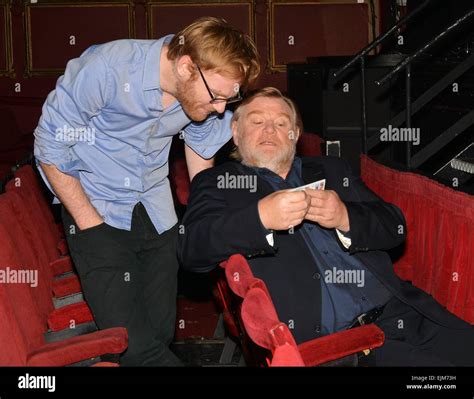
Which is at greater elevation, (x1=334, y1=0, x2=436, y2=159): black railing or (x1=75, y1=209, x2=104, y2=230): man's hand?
(x1=334, y1=0, x2=436, y2=159): black railing

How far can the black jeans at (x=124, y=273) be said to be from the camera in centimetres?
230

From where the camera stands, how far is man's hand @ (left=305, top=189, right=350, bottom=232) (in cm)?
219

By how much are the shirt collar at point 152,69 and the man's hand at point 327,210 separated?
59cm

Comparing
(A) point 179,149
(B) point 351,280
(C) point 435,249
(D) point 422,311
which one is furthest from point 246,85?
(A) point 179,149

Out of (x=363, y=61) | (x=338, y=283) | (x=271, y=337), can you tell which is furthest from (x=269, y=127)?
(x=363, y=61)

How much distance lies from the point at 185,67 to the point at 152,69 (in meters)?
0.13

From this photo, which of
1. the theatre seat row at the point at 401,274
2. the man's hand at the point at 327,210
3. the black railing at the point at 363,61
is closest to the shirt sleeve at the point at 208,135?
the theatre seat row at the point at 401,274

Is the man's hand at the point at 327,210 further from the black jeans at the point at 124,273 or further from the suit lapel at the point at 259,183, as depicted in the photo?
the black jeans at the point at 124,273

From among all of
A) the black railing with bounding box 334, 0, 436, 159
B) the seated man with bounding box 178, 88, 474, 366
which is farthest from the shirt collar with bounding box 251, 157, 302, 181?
the black railing with bounding box 334, 0, 436, 159

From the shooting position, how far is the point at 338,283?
230 centimetres

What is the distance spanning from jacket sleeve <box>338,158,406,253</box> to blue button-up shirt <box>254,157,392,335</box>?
0.08 meters

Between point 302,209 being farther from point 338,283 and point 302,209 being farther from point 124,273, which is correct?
point 124,273

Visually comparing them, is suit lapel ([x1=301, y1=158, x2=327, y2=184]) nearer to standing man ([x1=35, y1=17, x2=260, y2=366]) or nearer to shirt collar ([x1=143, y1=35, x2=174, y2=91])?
standing man ([x1=35, y1=17, x2=260, y2=366])

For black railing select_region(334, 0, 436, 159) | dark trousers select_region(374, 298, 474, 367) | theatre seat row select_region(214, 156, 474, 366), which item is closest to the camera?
theatre seat row select_region(214, 156, 474, 366)
